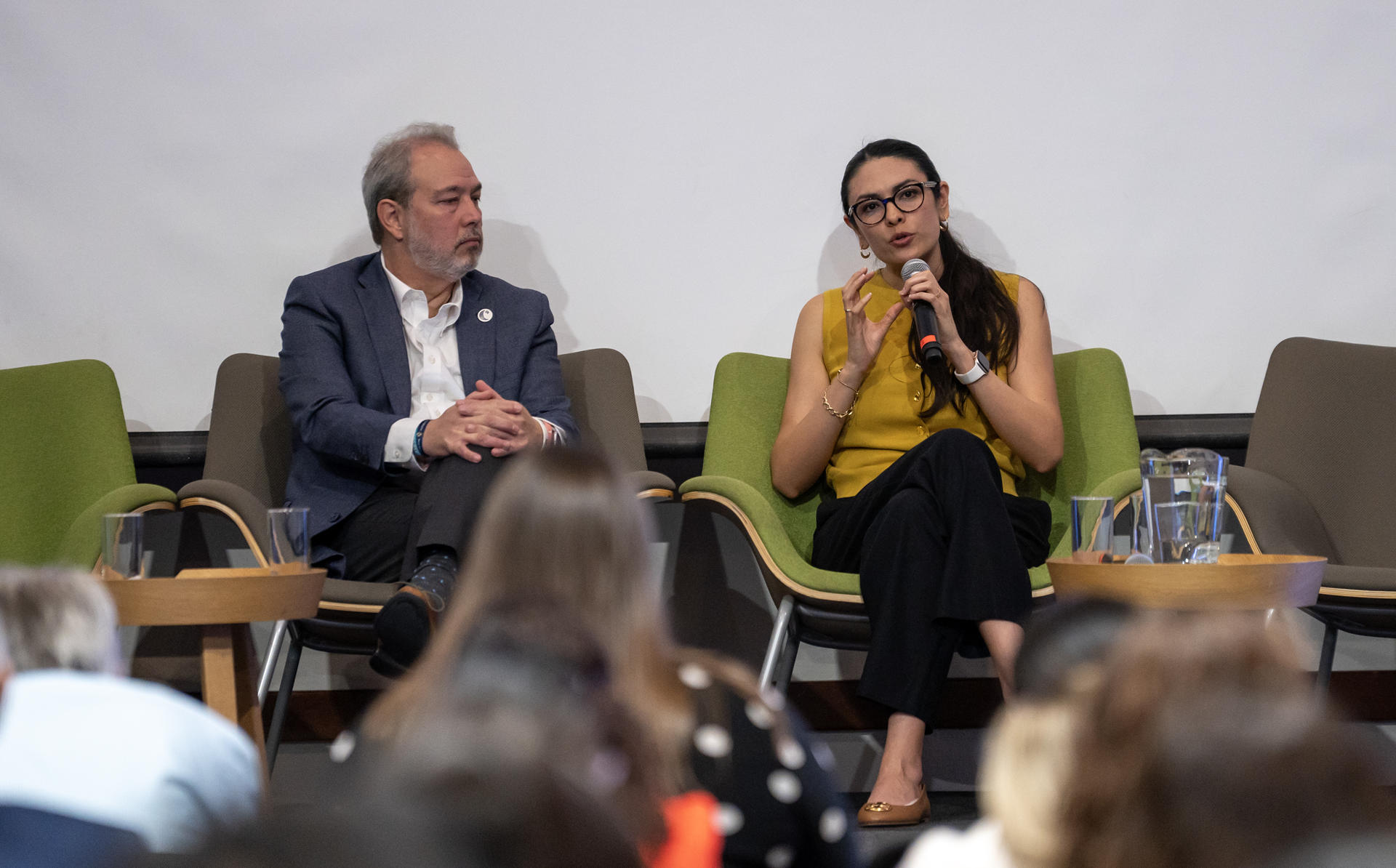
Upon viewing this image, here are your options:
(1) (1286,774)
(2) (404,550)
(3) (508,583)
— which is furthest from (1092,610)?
(2) (404,550)

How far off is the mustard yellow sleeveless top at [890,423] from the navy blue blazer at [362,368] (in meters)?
0.60

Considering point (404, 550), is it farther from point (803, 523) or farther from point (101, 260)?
point (101, 260)

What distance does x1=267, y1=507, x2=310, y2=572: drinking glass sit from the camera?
210cm

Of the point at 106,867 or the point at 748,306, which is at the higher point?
the point at 106,867

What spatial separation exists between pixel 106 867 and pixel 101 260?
2.94 meters

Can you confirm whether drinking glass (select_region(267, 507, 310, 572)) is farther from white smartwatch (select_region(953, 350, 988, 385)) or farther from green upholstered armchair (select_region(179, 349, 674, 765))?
white smartwatch (select_region(953, 350, 988, 385))

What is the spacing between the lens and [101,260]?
312 centimetres

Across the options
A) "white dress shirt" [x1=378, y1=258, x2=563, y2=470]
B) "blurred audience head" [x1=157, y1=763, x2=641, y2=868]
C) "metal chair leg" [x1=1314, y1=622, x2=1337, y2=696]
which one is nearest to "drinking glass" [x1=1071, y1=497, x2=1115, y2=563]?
"metal chair leg" [x1=1314, y1=622, x2=1337, y2=696]

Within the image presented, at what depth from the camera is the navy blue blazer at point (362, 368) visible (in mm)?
2578

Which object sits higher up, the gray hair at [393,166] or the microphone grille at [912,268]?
the gray hair at [393,166]

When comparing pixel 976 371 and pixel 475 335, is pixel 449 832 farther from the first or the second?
pixel 475 335

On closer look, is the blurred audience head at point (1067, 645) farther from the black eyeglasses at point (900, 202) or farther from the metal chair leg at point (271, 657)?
the black eyeglasses at point (900, 202)

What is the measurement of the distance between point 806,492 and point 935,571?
0.63 meters

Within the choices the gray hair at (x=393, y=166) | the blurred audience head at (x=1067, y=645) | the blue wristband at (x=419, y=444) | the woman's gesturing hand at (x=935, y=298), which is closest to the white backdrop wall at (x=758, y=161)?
the gray hair at (x=393, y=166)
